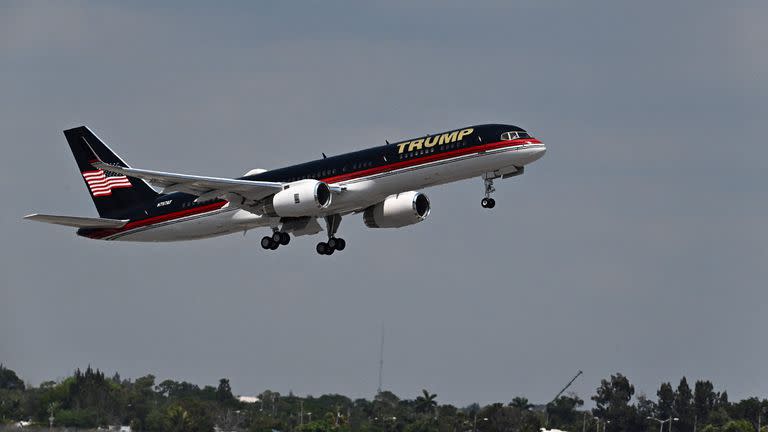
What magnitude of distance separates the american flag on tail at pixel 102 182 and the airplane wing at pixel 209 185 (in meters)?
10.5

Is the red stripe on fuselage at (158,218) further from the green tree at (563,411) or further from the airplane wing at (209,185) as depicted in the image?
the green tree at (563,411)

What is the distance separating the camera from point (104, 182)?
8719 cm

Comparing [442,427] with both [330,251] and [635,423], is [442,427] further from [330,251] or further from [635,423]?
[330,251]

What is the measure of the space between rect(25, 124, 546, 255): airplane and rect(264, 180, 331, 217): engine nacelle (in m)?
0.05

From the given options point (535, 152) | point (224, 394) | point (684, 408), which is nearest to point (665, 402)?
point (684, 408)

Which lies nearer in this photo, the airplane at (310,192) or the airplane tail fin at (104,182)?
the airplane at (310,192)

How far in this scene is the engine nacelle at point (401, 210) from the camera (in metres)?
77.1

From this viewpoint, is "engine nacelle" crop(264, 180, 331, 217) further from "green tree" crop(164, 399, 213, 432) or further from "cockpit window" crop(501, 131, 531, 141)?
"green tree" crop(164, 399, 213, 432)

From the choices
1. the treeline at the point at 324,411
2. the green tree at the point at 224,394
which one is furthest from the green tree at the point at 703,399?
the green tree at the point at 224,394

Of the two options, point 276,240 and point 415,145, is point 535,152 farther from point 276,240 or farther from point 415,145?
point 276,240

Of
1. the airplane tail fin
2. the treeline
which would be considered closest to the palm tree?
the treeline

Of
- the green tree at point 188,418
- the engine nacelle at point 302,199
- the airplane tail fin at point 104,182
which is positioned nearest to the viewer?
the engine nacelle at point 302,199

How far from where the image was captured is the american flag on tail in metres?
85.9

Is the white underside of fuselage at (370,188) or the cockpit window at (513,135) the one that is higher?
the cockpit window at (513,135)
